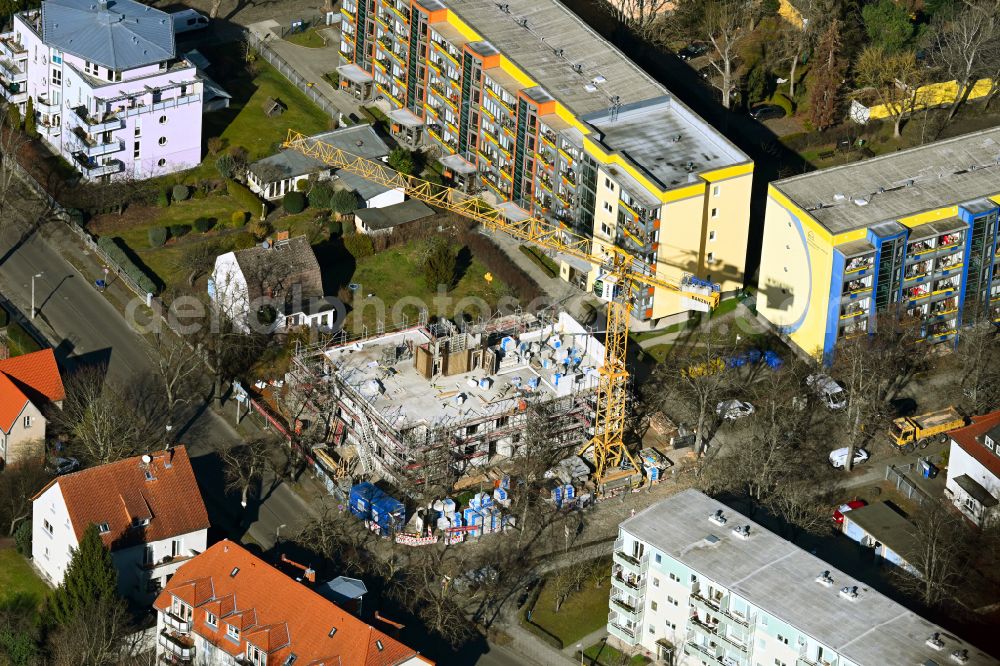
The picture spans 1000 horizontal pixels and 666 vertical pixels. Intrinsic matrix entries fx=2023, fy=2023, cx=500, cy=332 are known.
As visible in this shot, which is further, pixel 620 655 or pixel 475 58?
pixel 475 58

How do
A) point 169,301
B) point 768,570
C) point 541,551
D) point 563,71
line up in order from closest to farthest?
point 768,570 < point 541,551 < point 169,301 < point 563,71

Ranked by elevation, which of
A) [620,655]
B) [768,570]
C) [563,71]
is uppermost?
[563,71]

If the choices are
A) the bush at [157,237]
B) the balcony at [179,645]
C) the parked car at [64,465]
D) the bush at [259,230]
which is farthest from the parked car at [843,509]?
the bush at [157,237]

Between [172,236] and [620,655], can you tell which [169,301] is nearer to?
[172,236]

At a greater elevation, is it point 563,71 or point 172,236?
point 563,71

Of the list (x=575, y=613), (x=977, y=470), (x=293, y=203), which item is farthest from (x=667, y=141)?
(x=575, y=613)

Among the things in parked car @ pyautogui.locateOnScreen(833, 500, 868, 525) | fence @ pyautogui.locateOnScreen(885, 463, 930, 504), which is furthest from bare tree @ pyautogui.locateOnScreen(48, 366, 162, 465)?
fence @ pyautogui.locateOnScreen(885, 463, 930, 504)

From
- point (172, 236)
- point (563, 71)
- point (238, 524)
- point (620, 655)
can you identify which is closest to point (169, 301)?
point (172, 236)

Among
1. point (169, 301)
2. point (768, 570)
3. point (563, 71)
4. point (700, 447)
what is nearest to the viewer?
point (768, 570)
